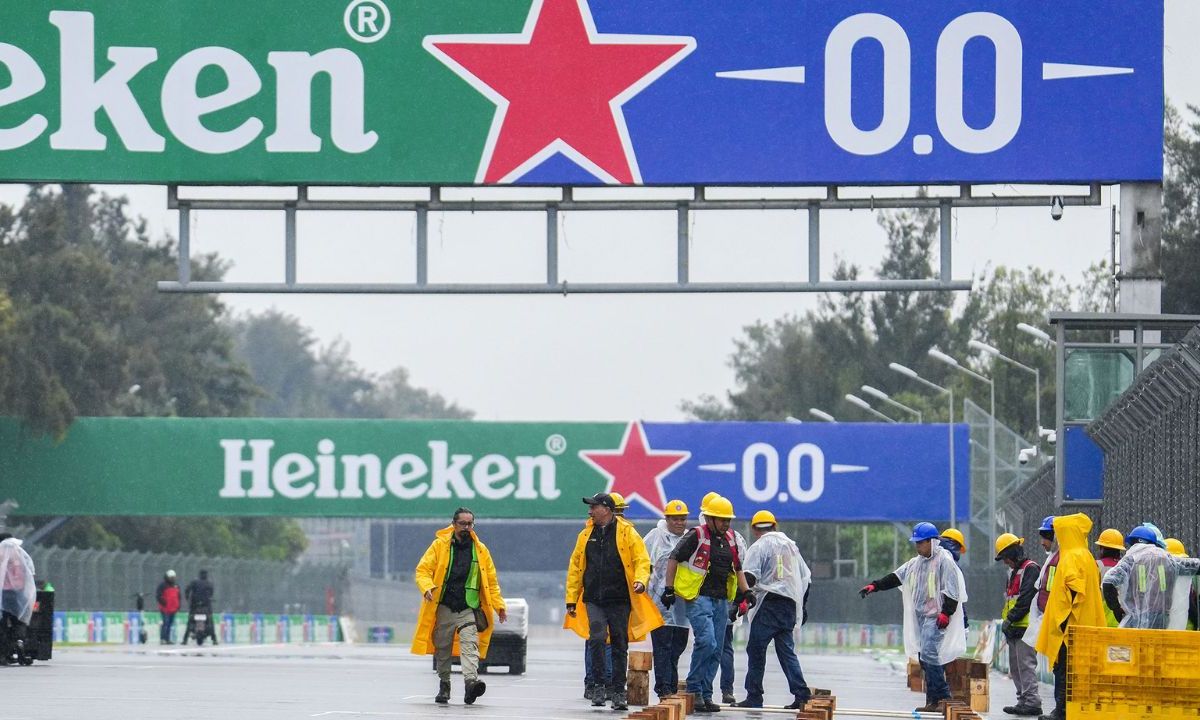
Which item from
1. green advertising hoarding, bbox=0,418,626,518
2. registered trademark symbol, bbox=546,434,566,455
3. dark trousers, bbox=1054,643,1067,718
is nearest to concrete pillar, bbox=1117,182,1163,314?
dark trousers, bbox=1054,643,1067,718

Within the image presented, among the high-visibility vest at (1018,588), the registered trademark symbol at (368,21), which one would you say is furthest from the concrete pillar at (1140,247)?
the registered trademark symbol at (368,21)

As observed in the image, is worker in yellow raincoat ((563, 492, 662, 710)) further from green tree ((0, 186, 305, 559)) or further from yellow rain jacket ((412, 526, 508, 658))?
green tree ((0, 186, 305, 559))

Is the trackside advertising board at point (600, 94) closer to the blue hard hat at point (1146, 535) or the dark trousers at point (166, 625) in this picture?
the blue hard hat at point (1146, 535)

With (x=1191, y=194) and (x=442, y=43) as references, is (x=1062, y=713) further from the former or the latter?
(x=1191, y=194)

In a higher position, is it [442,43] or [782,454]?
[442,43]

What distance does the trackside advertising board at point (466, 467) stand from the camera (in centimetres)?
4891

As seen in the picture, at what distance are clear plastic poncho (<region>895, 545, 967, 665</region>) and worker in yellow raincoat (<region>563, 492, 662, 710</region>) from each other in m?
2.33

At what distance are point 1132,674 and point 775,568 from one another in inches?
192

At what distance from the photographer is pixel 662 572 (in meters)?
20.9

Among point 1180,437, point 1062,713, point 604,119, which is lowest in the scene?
point 1062,713

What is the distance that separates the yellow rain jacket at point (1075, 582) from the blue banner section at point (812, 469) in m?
30.1

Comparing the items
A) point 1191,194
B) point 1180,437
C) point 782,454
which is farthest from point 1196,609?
point 1191,194

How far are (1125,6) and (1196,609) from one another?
6.42 m

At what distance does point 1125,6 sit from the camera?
21.5 m
